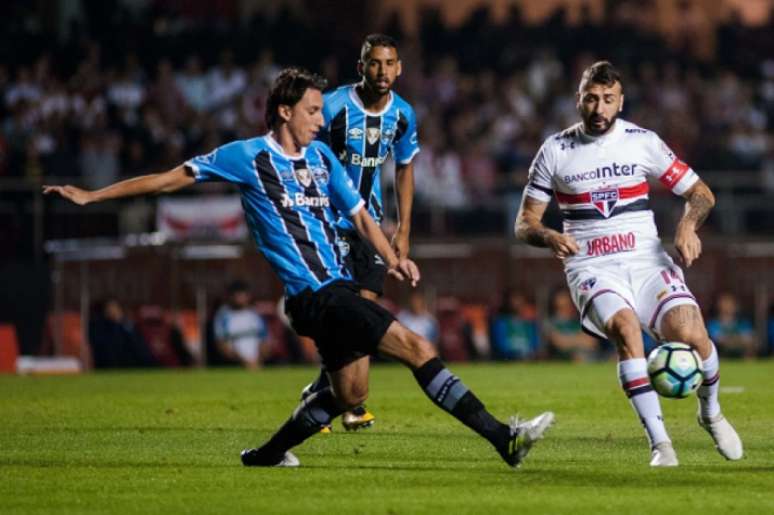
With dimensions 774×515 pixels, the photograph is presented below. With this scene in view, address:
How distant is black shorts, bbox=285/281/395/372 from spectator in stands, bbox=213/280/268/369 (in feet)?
46.4

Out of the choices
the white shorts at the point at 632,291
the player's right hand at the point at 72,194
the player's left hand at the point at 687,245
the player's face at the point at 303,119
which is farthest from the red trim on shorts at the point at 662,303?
the player's right hand at the point at 72,194

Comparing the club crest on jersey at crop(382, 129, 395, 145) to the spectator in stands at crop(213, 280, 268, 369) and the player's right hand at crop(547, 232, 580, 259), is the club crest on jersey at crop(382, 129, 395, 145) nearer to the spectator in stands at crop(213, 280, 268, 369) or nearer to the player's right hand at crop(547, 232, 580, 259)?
the player's right hand at crop(547, 232, 580, 259)

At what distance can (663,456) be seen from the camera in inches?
384

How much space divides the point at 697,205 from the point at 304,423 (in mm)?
2858

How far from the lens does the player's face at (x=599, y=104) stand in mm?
10495

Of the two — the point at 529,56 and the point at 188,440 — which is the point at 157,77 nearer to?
the point at 529,56

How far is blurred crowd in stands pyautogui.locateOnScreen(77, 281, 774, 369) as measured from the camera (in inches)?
952

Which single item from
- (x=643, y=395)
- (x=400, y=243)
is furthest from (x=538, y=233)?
(x=400, y=243)

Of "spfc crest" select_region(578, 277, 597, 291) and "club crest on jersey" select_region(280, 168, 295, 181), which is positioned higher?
"club crest on jersey" select_region(280, 168, 295, 181)

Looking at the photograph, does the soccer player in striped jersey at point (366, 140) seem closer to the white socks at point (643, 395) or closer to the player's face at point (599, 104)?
the player's face at point (599, 104)

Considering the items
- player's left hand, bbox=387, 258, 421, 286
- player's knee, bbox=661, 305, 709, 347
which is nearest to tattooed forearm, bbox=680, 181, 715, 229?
player's knee, bbox=661, 305, 709, 347

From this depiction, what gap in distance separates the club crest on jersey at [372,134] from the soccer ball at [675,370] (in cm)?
341

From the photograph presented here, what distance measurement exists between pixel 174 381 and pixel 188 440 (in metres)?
8.16

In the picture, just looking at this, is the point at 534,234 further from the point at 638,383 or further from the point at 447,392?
the point at 447,392
